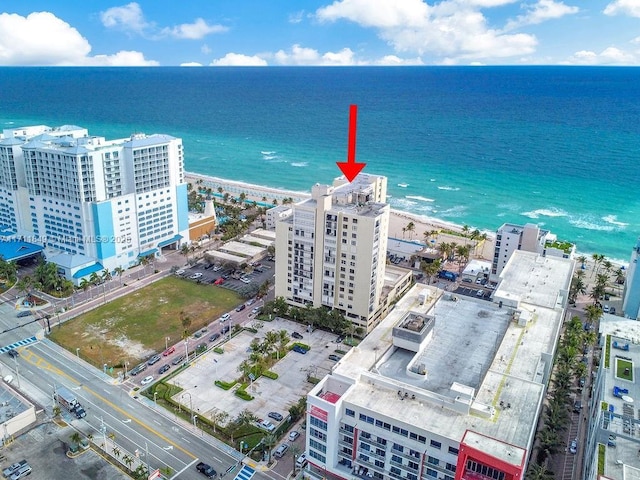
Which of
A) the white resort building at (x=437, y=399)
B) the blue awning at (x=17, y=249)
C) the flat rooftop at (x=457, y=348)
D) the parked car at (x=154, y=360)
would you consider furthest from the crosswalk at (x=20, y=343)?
the flat rooftop at (x=457, y=348)

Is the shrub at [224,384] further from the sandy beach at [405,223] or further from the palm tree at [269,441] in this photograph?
the sandy beach at [405,223]

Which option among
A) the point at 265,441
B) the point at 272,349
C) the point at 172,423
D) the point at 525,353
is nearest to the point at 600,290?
the point at 525,353

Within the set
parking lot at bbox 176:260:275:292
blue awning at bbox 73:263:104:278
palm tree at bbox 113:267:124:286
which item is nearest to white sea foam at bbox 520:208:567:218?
parking lot at bbox 176:260:275:292

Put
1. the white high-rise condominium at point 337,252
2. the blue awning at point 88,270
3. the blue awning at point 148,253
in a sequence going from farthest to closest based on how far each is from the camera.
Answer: the blue awning at point 148,253 < the blue awning at point 88,270 < the white high-rise condominium at point 337,252

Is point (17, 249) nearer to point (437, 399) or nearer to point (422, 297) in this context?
point (422, 297)

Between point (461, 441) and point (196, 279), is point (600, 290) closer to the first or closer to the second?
point (461, 441)
